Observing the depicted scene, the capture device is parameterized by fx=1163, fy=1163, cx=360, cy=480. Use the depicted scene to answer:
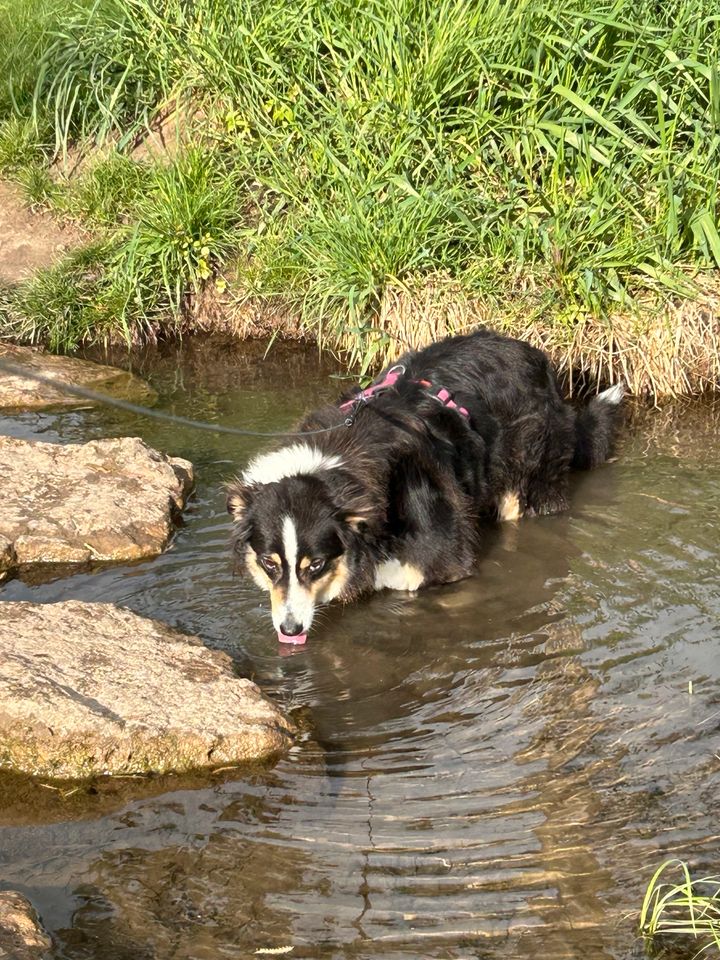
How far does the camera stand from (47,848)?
328cm

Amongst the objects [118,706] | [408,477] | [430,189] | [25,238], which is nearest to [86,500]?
[408,477]

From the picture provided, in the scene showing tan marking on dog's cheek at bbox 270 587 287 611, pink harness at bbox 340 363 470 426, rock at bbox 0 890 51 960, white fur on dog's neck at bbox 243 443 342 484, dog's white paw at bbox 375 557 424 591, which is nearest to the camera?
rock at bbox 0 890 51 960

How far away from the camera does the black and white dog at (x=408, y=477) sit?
4.47 meters

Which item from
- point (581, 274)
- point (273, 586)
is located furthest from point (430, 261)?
point (273, 586)

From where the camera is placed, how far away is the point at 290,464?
466cm

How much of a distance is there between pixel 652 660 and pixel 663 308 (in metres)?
3.07

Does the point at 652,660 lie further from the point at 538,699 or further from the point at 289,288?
the point at 289,288

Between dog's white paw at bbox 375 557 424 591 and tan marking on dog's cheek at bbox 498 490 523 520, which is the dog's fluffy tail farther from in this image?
dog's white paw at bbox 375 557 424 591

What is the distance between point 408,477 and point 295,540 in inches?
26.9

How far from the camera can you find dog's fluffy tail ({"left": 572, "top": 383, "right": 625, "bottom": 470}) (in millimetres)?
6070

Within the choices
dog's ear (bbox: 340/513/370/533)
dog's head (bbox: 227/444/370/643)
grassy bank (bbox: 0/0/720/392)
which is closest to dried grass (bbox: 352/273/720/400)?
grassy bank (bbox: 0/0/720/392)

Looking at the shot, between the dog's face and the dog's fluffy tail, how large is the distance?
6.34ft

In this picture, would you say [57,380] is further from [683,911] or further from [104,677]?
[683,911]

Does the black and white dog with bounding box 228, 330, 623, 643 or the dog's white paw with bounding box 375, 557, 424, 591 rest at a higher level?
the black and white dog with bounding box 228, 330, 623, 643
